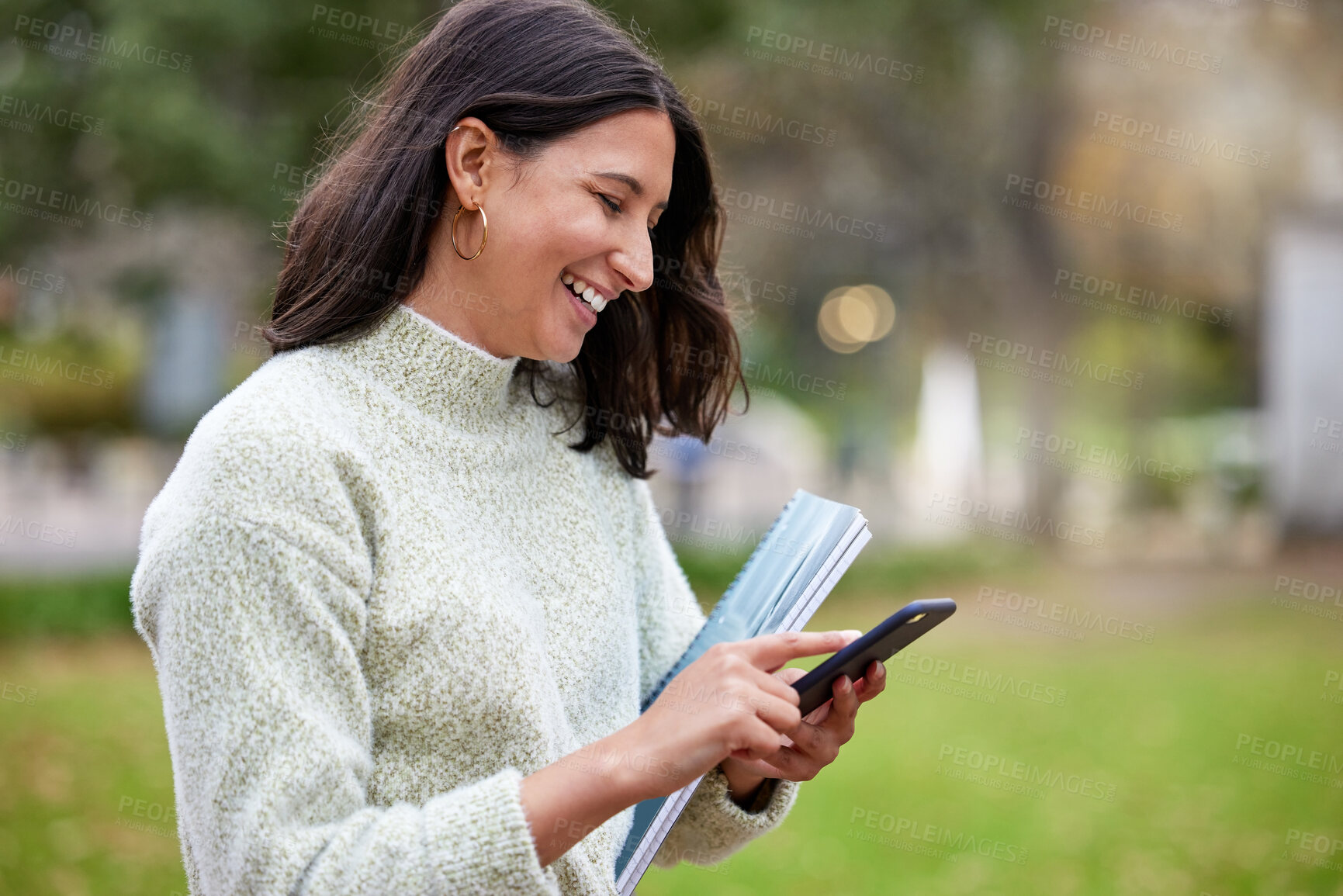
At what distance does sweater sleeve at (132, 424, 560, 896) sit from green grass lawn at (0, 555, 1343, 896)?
154 inches

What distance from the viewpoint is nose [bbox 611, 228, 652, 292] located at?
5.56ft

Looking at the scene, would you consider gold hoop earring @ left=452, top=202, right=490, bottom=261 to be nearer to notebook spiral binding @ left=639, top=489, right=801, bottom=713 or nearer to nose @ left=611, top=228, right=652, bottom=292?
nose @ left=611, top=228, right=652, bottom=292

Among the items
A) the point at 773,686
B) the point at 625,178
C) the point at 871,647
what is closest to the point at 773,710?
the point at 773,686

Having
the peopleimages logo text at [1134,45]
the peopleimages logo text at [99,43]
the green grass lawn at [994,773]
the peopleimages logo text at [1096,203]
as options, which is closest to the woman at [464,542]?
the green grass lawn at [994,773]

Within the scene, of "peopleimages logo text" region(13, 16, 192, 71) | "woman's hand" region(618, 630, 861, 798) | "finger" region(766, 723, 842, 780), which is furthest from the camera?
"peopleimages logo text" region(13, 16, 192, 71)

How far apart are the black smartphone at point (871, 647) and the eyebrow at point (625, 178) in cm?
68

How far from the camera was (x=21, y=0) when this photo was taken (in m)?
7.67

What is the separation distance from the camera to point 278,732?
4.34 ft

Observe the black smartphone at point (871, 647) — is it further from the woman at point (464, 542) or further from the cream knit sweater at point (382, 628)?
the cream knit sweater at point (382, 628)

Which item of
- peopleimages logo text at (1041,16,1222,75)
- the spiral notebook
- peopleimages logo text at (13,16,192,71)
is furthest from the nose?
peopleimages logo text at (1041,16,1222,75)

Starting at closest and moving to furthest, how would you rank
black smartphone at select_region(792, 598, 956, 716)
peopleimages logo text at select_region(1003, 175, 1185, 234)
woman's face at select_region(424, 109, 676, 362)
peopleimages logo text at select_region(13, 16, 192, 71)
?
1. black smartphone at select_region(792, 598, 956, 716)
2. woman's face at select_region(424, 109, 676, 362)
3. peopleimages logo text at select_region(13, 16, 192, 71)
4. peopleimages logo text at select_region(1003, 175, 1185, 234)

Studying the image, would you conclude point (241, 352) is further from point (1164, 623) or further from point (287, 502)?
point (287, 502)

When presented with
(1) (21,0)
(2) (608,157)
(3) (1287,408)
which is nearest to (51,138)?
(1) (21,0)

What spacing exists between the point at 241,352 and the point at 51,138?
26.1 ft
